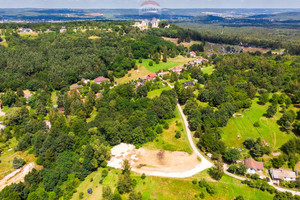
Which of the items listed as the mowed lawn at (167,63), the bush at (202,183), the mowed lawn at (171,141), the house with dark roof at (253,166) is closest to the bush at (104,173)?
the mowed lawn at (171,141)

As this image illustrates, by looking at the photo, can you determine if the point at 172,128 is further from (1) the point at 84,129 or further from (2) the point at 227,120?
(1) the point at 84,129

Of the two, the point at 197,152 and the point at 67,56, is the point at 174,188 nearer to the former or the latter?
the point at 197,152

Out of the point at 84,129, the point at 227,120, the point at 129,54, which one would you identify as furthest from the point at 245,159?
the point at 129,54

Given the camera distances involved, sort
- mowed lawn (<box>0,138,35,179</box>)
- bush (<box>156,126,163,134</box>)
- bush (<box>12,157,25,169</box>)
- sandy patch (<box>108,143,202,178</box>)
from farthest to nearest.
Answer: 1. bush (<box>156,126,163,134</box>)
2. mowed lawn (<box>0,138,35,179</box>)
3. bush (<box>12,157,25,169</box>)
4. sandy patch (<box>108,143,202,178</box>)

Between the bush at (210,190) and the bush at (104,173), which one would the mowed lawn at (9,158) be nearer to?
the bush at (104,173)

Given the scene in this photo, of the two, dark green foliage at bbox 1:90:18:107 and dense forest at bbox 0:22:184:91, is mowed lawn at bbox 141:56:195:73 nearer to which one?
dense forest at bbox 0:22:184:91

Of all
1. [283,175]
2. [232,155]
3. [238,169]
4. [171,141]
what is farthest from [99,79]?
[283,175]

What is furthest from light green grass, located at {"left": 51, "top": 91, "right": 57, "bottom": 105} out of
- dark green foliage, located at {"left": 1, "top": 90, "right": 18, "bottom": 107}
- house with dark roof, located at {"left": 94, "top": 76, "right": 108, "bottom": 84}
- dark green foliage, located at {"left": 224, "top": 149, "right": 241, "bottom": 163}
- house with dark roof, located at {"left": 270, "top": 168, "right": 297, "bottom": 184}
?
house with dark roof, located at {"left": 270, "top": 168, "right": 297, "bottom": 184}
